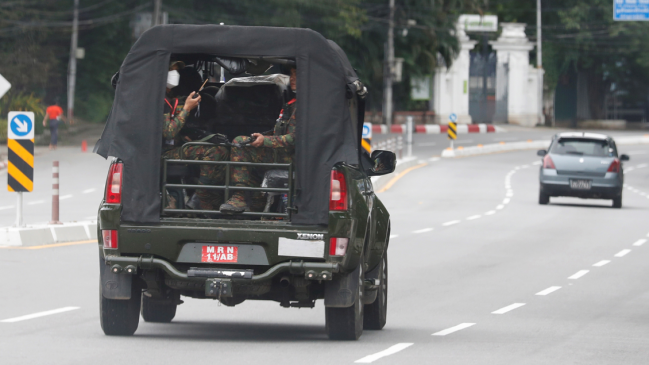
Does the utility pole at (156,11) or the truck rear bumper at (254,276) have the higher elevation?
the utility pole at (156,11)

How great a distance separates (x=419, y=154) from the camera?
47.3m

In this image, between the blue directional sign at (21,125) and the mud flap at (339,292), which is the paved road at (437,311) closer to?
the mud flap at (339,292)

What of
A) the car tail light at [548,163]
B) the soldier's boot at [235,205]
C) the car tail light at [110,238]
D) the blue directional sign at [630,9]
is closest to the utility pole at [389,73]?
the blue directional sign at [630,9]

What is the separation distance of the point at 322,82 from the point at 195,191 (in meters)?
1.19

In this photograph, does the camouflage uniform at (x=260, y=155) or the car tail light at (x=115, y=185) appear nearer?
the car tail light at (x=115, y=185)

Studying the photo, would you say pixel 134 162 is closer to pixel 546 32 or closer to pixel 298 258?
pixel 298 258

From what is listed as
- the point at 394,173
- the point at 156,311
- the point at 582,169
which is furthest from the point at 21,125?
the point at 394,173

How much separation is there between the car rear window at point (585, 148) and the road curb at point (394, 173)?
5.73 metres

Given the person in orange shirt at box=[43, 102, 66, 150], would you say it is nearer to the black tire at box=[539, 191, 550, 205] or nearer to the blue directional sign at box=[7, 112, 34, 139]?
the black tire at box=[539, 191, 550, 205]

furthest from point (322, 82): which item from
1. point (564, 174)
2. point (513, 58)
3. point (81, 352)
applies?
point (513, 58)

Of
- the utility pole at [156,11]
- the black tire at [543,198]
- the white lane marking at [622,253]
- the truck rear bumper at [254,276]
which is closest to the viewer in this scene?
the truck rear bumper at [254,276]

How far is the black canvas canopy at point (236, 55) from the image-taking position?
8148 millimetres

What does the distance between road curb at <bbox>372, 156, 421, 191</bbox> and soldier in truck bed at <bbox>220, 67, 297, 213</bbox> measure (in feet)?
72.2

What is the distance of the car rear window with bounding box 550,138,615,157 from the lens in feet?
86.7
